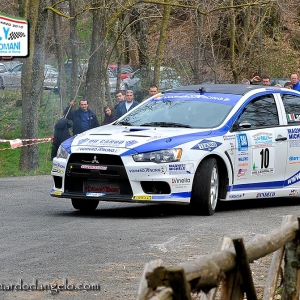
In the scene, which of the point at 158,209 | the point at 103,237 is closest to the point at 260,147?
the point at 158,209

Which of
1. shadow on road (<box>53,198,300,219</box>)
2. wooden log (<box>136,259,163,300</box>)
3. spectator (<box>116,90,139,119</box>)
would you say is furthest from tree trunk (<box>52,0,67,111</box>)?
wooden log (<box>136,259,163,300</box>)

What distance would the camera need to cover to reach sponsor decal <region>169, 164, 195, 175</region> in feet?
37.3

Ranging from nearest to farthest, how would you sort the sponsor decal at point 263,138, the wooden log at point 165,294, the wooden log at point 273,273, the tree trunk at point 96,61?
the wooden log at point 165,294 → the wooden log at point 273,273 → the sponsor decal at point 263,138 → the tree trunk at point 96,61

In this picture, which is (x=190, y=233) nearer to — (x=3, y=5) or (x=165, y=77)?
(x=165, y=77)

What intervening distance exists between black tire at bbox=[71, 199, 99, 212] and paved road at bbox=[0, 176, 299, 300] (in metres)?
0.11

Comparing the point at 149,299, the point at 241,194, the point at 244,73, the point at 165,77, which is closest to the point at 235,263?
the point at 149,299

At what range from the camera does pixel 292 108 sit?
44.3 ft

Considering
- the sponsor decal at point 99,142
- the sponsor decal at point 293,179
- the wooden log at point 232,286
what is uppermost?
the sponsor decal at point 99,142

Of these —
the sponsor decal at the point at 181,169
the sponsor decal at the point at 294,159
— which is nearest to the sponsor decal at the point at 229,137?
the sponsor decal at the point at 181,169

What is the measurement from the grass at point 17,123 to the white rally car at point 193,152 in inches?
388

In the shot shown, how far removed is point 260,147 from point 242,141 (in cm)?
36

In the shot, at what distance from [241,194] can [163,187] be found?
57.2 inches

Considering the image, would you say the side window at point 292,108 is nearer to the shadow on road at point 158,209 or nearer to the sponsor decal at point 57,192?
the shadow on road at point 158,209

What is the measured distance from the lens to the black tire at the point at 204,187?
38.1 feet
